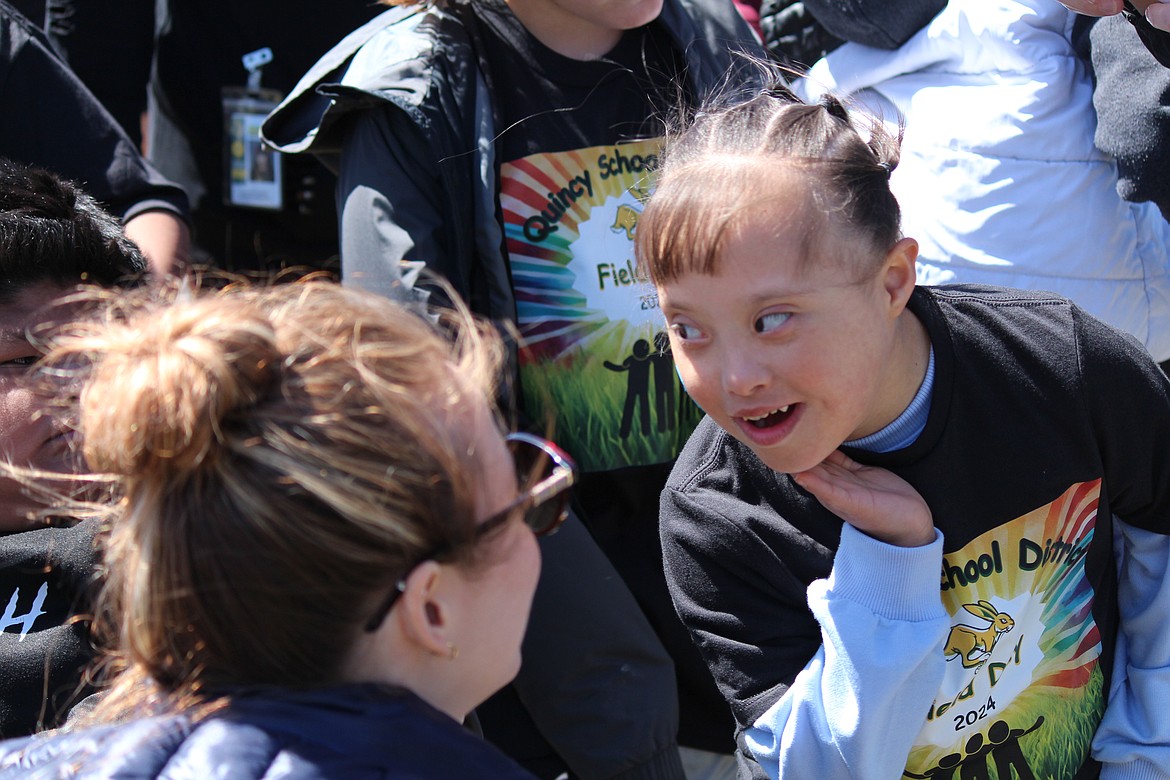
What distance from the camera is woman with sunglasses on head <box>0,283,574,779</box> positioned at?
3.31ft

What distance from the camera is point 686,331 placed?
154 cm

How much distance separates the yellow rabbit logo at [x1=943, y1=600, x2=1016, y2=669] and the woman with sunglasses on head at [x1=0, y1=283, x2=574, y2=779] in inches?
30.4

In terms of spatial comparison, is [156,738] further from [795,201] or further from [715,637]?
[795,201]

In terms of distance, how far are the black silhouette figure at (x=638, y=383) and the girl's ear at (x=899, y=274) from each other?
728 millimetres

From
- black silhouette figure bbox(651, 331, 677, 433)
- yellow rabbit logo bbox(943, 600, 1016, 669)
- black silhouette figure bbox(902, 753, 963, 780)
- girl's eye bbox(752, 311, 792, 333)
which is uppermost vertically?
girl's eye bbox(752, 311, 792, 333)

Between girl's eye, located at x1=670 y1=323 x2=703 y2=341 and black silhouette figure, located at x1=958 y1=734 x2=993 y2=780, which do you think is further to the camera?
black silhouette figure, located at x1=958 y1=734 x2=993 y2=780

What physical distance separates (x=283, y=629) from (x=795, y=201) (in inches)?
32.8

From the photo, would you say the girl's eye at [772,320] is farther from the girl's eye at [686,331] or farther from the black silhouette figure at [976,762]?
the black silhouette figure at [976,762]

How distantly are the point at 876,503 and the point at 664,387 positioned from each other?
78 cm

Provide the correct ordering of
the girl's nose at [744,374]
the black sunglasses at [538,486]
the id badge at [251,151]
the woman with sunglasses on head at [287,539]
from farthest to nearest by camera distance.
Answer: the id badge at [251,151]
the girl's nose at [744,374]
the black sunglasses at [538,486]
the woman with sunglasses on head at [287,539]

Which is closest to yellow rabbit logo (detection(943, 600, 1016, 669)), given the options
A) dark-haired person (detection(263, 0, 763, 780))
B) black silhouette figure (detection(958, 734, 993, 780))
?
black silhouette figure (detection(958, 734, 993, 780))

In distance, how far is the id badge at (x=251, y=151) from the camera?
2.97 meters

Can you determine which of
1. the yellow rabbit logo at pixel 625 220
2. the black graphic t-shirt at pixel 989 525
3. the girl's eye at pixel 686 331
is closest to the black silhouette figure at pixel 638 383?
the yellow rabbit logo at pixel 625 220

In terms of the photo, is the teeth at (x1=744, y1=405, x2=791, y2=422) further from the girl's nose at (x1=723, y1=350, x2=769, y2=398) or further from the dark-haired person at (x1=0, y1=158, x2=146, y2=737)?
the dark-haired person at (x1=0, y1=158, x2=146, y2=737)
